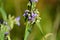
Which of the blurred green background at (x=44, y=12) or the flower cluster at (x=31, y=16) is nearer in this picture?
the flower cluster at (x=31, y=16)

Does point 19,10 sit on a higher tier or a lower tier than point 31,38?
higher

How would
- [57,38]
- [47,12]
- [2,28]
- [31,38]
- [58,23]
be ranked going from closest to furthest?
[2,28], [31,38], [57,38], [58,23], [47,12]

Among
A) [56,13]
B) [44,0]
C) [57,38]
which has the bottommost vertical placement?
[57,38]

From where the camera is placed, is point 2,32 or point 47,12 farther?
point 47,12

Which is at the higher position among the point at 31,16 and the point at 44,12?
the point at 44,12

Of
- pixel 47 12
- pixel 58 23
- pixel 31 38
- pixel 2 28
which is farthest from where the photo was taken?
pixel 47 12

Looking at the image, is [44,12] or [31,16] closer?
[31,16]

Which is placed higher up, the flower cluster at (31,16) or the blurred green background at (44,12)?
the blurred green background at (44,12)

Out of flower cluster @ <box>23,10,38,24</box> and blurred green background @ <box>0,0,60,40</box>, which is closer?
flower cluster @ <box>23,10,38,24</box>

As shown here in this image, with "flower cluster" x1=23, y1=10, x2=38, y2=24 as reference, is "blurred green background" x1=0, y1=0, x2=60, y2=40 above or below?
above

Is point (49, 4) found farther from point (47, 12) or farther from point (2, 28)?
point (2, 28)

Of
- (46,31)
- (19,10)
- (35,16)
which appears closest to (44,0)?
(19,10)
